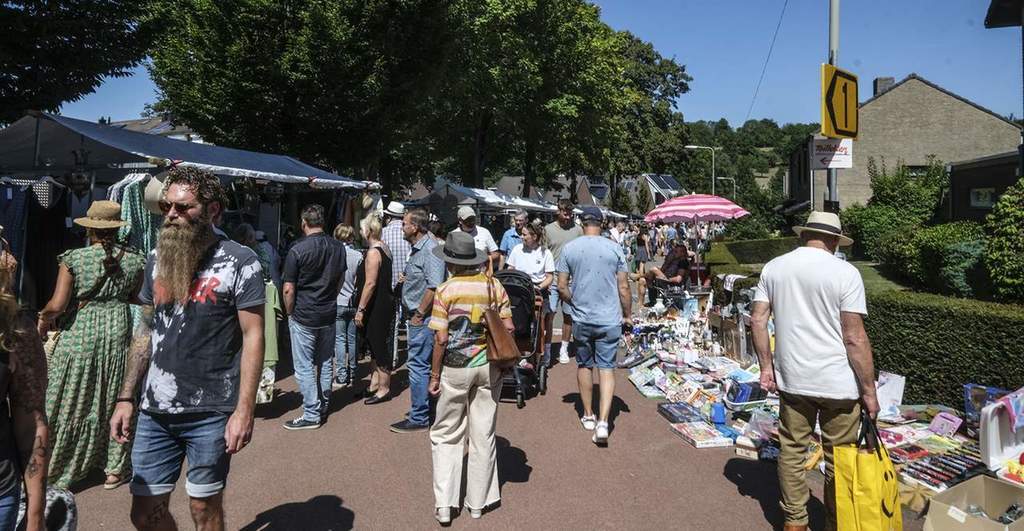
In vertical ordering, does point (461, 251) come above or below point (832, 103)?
below

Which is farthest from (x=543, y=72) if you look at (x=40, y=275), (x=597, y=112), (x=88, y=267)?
(x=88, y=267)

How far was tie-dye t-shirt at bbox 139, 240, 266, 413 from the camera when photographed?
8.85 ft

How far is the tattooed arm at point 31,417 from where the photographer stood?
7.29 feet

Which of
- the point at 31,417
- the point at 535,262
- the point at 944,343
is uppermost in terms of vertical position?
the point at 535,262

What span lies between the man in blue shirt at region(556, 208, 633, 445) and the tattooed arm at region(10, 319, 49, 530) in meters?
3.97

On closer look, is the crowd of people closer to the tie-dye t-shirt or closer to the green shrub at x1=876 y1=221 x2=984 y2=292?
the tie-dye t-shirt

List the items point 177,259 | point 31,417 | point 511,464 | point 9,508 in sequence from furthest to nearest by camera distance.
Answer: point 511,464 < point 177,259 < point 31,417 < point 9,508

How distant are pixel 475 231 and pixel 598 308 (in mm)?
3160

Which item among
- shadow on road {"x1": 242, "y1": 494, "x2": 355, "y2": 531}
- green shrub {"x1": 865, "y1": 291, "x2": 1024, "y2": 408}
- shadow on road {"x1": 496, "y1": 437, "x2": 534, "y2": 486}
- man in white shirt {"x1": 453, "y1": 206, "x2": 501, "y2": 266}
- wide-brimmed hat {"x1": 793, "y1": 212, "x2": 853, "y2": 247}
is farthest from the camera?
man in white shirt {"x1": 453, "y1": 206, "x2": 501, "y2": 266}

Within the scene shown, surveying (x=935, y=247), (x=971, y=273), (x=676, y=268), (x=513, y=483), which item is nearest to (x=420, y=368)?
(x=513, y=483)

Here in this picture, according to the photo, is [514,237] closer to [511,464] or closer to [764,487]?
[511,464]

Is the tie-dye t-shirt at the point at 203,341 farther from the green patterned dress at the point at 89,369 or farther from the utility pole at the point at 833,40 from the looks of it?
the utility pole at the point at 833,40

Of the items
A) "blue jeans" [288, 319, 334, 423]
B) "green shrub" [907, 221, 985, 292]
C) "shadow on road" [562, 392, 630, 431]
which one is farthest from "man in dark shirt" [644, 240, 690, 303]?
"blue jeans" [288, 319, 334, 423]

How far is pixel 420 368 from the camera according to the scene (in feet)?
19.3
